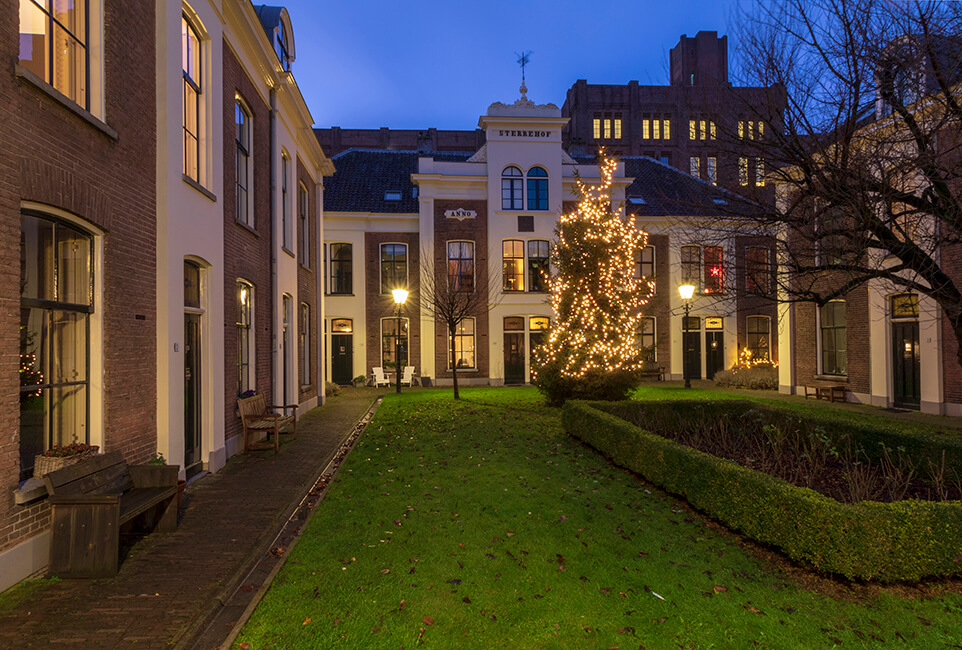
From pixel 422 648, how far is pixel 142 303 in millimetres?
5174

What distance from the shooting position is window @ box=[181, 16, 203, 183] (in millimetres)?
8031

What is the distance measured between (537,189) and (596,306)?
11.2 metres

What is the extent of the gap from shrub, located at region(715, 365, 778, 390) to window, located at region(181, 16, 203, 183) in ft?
66.6

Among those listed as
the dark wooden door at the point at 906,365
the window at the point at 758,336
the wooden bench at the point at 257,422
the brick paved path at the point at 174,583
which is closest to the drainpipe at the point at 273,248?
the wooden bench at the point at 257,422

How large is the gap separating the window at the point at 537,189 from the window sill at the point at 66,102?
1968 cm

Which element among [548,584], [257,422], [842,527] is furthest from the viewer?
[257,422]

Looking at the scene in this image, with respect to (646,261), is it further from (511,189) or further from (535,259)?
(511,189)

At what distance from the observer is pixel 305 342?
53.9ft

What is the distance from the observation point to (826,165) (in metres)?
6.57

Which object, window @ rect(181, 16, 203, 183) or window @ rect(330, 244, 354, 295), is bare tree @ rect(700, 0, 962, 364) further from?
window @ rect(330, 244, 354, 295)

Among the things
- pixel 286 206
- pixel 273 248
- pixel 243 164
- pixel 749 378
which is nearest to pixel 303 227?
pixel 286 206

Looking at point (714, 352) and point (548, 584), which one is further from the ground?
point (714, 352)

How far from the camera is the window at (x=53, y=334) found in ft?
15.7

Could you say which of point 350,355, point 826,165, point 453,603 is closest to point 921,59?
point 826,165
